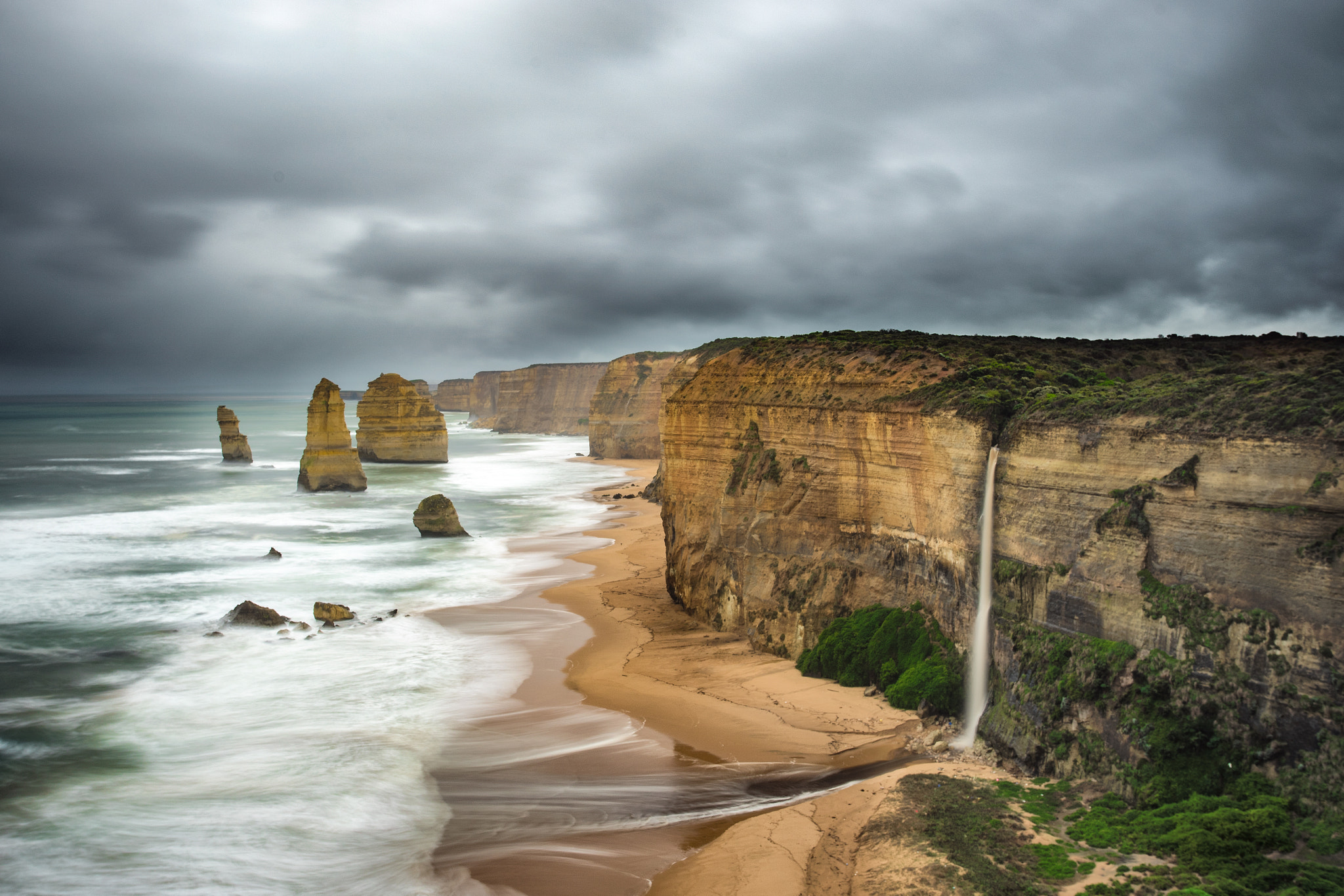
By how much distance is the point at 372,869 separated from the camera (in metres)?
12.4

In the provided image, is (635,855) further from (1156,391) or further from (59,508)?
(59,508)

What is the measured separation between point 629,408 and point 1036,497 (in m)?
76.1

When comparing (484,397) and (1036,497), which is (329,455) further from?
(484,397)

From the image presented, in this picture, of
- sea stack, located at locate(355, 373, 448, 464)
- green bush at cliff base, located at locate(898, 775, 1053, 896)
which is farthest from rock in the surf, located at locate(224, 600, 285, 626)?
sea stack, located at locate(355, 373, 448, 464)

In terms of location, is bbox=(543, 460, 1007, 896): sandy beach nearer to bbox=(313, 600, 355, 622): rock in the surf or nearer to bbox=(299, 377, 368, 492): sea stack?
bbox=(313, 600, 355, 622): rock in the surf

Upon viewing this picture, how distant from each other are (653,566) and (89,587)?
2182 cm

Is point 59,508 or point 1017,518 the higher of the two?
point 1017,518

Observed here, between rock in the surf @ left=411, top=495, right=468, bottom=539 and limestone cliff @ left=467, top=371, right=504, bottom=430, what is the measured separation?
136 meters

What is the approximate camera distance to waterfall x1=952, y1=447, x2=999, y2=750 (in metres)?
15.2

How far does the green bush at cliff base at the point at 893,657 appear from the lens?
15.9 meters

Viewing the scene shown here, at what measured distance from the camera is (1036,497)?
47.7 feet

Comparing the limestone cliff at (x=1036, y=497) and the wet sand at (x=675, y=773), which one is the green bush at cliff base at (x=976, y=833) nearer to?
the wet sand at (x=675, y=773)

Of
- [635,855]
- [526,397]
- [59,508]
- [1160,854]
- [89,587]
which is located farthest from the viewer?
[526,397]

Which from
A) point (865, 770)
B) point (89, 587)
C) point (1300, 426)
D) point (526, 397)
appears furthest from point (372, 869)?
point (526, 397)
